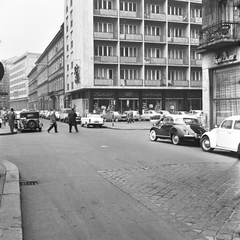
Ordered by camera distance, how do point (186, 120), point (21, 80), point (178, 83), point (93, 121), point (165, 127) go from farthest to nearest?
point (21, 80) < point (178, 83) < point (93, 121) < point (165, 127) < point (186, 120)

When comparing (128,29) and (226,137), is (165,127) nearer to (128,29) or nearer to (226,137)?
(226,137)

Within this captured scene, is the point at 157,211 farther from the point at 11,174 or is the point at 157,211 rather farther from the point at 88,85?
the point at 88,85

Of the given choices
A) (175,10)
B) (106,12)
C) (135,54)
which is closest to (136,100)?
(135,54)

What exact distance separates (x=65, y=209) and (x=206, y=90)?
16.3 m

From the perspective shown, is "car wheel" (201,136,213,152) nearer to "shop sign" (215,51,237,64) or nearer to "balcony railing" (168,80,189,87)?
"shop sign" (215,51,237,64)

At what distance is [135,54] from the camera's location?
48594mm

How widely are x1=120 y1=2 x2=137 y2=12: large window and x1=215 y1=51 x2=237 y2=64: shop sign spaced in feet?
103

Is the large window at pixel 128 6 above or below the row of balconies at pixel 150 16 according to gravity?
above

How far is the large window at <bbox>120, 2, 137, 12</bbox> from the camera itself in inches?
1865

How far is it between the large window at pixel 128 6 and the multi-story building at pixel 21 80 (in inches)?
3426

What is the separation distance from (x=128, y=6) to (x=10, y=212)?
46.3 m

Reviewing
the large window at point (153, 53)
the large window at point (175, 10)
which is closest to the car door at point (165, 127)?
the large window at point (153, 53)

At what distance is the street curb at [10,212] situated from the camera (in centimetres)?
420

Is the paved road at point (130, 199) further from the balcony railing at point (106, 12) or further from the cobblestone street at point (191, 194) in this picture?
the balcony railing at point (106, 12)
